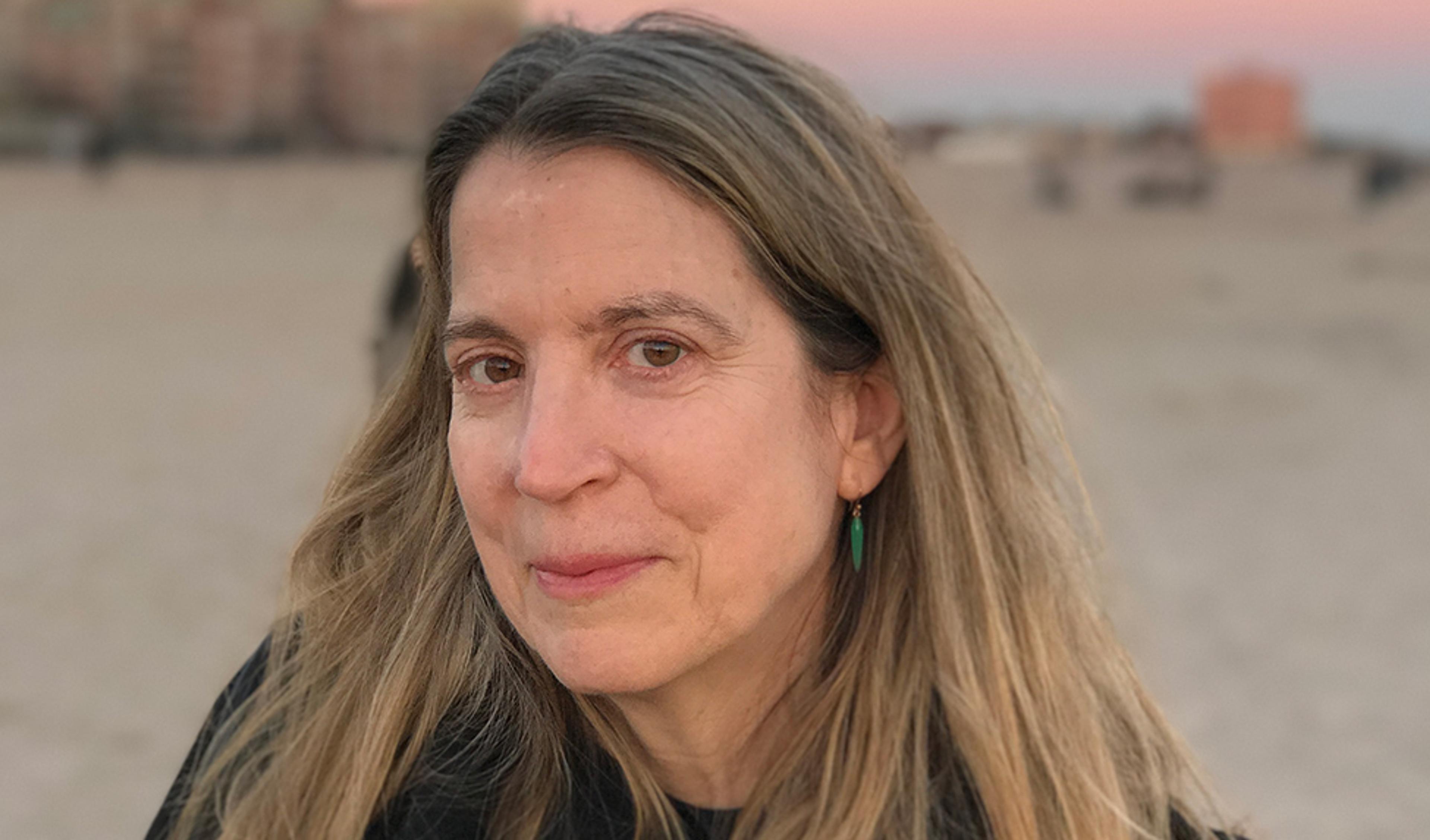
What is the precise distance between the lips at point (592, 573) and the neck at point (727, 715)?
339 millimetres

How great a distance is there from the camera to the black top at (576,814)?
2.21 m

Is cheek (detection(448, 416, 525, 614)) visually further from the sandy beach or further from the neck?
the sandy beach

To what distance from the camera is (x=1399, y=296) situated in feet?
82.9

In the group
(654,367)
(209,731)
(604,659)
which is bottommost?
(209,731)

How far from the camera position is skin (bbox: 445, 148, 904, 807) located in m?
1.93

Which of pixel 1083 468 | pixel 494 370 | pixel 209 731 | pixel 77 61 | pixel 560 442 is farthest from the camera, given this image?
pixel 77 61

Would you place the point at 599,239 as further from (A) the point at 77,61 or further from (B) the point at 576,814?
(A) the point at 77,61

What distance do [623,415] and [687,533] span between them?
18cm

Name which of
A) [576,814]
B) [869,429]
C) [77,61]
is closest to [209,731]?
[576,814]

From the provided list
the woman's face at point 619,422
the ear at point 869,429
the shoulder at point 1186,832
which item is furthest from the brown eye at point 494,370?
the shoulder at point 1186,832

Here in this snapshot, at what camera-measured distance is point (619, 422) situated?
1.93 metres

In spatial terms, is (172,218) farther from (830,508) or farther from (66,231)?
(830,508)

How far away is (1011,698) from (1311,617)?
662 cm

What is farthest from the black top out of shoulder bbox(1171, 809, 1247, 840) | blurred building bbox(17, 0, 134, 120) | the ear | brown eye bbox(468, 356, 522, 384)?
blurred building bbox(17, 0, 134, 120)
